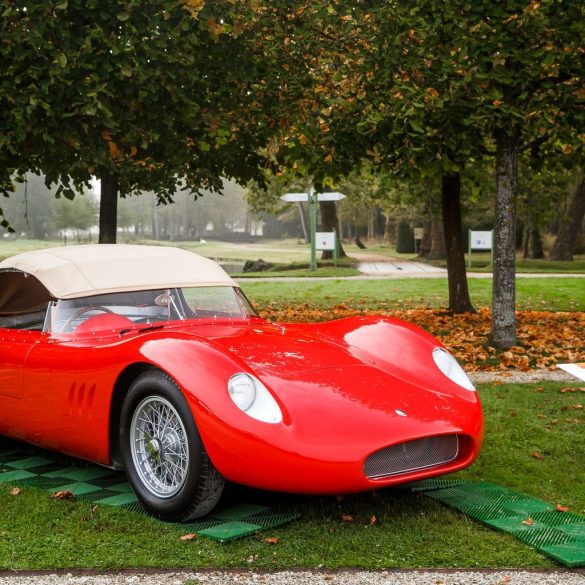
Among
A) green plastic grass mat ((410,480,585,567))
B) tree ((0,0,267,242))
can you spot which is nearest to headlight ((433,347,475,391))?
green plastic grass mat ((410,480,585,567))

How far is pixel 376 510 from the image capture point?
14.7 feet

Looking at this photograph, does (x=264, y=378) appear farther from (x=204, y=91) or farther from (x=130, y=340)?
(x=204, y=91)

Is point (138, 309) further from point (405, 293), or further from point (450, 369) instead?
point (405, 293)

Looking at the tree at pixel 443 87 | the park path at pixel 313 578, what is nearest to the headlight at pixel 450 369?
the park path at pixel 313 578

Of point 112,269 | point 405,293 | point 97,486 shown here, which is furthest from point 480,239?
point 97,486

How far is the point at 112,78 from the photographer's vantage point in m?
10.2

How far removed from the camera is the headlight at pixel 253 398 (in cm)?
411

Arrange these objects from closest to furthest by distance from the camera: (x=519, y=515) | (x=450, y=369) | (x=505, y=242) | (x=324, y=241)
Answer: (x=519, y=515) < (x=450, y=369) < (x=505, y=242) < (x=324, y=241)

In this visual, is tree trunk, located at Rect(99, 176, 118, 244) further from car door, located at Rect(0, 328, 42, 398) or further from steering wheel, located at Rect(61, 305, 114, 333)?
steering wheel, located at Rect(61, 305, 114, 333)

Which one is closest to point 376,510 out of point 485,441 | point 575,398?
point 485,441

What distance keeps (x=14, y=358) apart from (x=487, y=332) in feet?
28.2

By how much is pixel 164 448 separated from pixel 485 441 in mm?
2664

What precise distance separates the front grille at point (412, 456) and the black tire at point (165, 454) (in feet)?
2.58

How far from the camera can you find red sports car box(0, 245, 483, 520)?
161 inches
